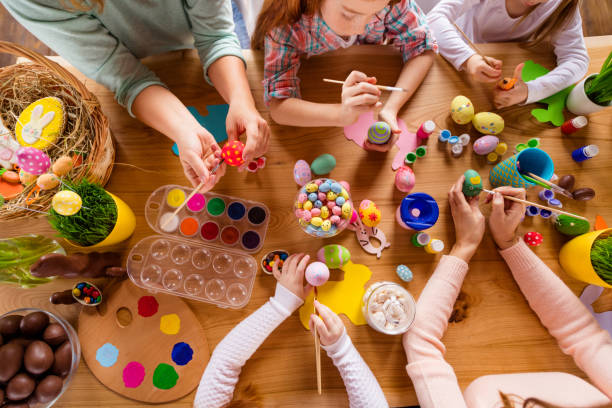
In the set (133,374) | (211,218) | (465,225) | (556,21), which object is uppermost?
(556,21)

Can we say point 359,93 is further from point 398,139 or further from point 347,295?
point 347,295

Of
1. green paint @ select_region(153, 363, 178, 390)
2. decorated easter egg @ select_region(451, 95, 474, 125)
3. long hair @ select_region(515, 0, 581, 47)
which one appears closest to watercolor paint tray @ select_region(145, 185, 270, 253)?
green paint @ select_region(153, 363, 178, 390)

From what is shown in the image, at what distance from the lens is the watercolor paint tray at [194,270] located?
86cm

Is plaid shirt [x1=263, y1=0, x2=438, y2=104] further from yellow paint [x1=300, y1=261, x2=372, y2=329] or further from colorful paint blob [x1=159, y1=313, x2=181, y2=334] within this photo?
colorful paint blob [x1=159, y1=313, x2=181, y2=334]

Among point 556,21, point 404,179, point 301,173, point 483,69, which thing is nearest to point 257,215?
point 301,173

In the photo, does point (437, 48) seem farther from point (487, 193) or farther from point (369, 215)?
point (369, 215)

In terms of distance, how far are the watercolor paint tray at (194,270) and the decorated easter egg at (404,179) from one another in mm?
461

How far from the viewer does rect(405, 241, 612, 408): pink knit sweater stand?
2.55ft

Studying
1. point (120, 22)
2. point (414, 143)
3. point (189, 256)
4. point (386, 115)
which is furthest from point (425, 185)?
point (120, 22)

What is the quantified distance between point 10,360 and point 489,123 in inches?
52.1

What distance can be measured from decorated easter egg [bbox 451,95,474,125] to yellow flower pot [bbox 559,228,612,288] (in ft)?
1.44

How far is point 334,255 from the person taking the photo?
85 cm

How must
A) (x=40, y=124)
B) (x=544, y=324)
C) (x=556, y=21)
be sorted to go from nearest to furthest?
(x=40, y=124), (x=544, y=324), (x=556, y=21)

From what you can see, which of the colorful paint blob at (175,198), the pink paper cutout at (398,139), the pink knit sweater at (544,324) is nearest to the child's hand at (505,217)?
the pink knit sweater at (544,324)
